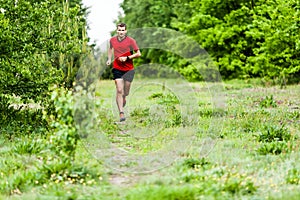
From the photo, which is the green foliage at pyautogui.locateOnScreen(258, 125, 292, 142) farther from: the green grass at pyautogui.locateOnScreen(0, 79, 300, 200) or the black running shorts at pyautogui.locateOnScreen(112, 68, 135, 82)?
the black running shorts at pyautogui.locateOnScreen(112, 68, 135, 82)

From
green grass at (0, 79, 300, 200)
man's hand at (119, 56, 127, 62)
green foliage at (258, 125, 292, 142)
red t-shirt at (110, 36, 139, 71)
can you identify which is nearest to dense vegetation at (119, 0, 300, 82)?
green grass at (0, 79, 300, 200)

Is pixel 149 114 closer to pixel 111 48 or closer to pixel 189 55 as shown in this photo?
pixel 111 48

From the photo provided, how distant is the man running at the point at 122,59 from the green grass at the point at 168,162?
30.2 inches

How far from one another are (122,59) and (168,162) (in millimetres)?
3958

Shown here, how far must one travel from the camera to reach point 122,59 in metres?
10.7

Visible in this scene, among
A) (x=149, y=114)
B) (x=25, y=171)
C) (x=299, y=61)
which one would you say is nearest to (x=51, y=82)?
(x=149, y=114)

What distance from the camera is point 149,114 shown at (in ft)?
41.0

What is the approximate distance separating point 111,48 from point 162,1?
3440 centimetres

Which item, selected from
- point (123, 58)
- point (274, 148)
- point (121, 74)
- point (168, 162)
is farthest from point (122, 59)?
point (274, 148)

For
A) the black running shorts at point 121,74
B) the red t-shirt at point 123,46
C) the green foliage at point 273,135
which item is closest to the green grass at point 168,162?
the green foliage at point 273,135

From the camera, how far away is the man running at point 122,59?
1065 cm

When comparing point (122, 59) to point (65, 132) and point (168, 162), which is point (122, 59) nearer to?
point (168, 162)

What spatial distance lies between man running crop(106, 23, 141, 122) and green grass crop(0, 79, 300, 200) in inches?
30.2

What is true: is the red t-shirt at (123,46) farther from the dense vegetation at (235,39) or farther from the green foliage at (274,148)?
the dense vegetation at (235,39)
